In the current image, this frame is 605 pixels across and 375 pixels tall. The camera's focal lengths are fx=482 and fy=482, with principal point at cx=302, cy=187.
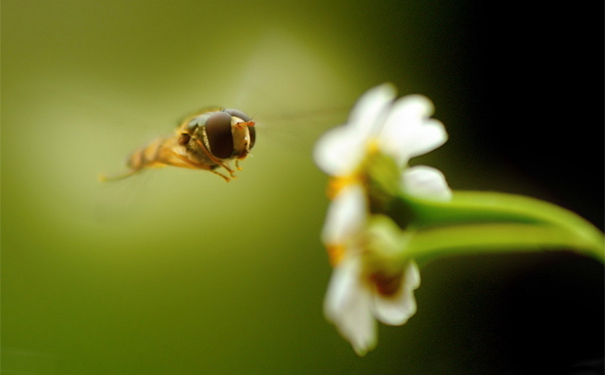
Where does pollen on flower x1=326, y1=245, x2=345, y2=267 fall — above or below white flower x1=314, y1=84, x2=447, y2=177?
below

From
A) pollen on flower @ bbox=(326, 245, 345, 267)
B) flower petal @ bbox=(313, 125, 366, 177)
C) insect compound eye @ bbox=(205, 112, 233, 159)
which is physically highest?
insect compound eye @ bbox=(205, 112, 233, 159)

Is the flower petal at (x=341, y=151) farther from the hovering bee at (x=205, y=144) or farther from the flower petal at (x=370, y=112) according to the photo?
the hovering bee at (x=205, y=144)

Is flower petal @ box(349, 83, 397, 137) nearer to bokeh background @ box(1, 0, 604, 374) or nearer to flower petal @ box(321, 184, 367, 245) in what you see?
flower petal @ box(321, 184, 367, 245)

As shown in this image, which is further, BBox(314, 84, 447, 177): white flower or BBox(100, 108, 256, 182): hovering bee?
BBox(100, 108, 256, 182): hovering bee

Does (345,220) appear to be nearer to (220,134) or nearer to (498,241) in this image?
(498,241)

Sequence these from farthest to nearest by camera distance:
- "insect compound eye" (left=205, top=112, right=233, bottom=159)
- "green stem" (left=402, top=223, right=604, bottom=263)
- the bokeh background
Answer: the bokeh background
"insect compound eye" (left=205, top=112, right=233, bottom=159)
"green stem" (left=402, top=223, right=604, bottom=263)

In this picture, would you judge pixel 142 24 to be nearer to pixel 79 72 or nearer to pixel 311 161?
pixel 79 72

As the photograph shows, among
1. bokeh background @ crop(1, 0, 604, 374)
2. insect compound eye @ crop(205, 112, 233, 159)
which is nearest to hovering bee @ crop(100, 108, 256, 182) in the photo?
insect compound eye @ crop(205, 112, 233, 159)

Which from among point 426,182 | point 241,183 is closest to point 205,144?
point 426,182
